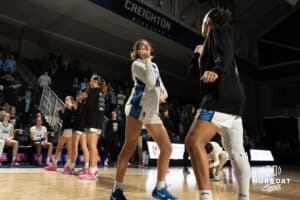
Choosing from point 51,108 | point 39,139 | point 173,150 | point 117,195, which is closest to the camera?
point 117,195

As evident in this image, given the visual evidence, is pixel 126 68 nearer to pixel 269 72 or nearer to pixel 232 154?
pixel 269 72

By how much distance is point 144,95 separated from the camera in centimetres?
246

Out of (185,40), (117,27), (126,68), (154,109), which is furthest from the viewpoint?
(126,68)

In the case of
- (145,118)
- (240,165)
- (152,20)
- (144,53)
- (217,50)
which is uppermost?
(152,20)

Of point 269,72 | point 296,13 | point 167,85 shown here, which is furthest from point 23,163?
point 296,13

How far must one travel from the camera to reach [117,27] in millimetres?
12820

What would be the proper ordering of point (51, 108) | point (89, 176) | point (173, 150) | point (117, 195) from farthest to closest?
point (51, 108)
point (173, 150)
point (89, 176)
point (117, 195)

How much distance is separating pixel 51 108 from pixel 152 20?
4.40m

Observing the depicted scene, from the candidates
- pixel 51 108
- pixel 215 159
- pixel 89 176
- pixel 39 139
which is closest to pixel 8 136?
pixel 39 139

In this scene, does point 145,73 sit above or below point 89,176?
above

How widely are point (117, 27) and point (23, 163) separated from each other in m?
7.71

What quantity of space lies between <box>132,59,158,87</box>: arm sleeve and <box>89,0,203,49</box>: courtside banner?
640cm

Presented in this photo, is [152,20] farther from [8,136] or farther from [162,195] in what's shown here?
[162,195]

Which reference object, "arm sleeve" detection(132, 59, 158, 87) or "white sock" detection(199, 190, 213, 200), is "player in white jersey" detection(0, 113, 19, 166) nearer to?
"arm sleeve" detection(132, 59, 158, 87)
